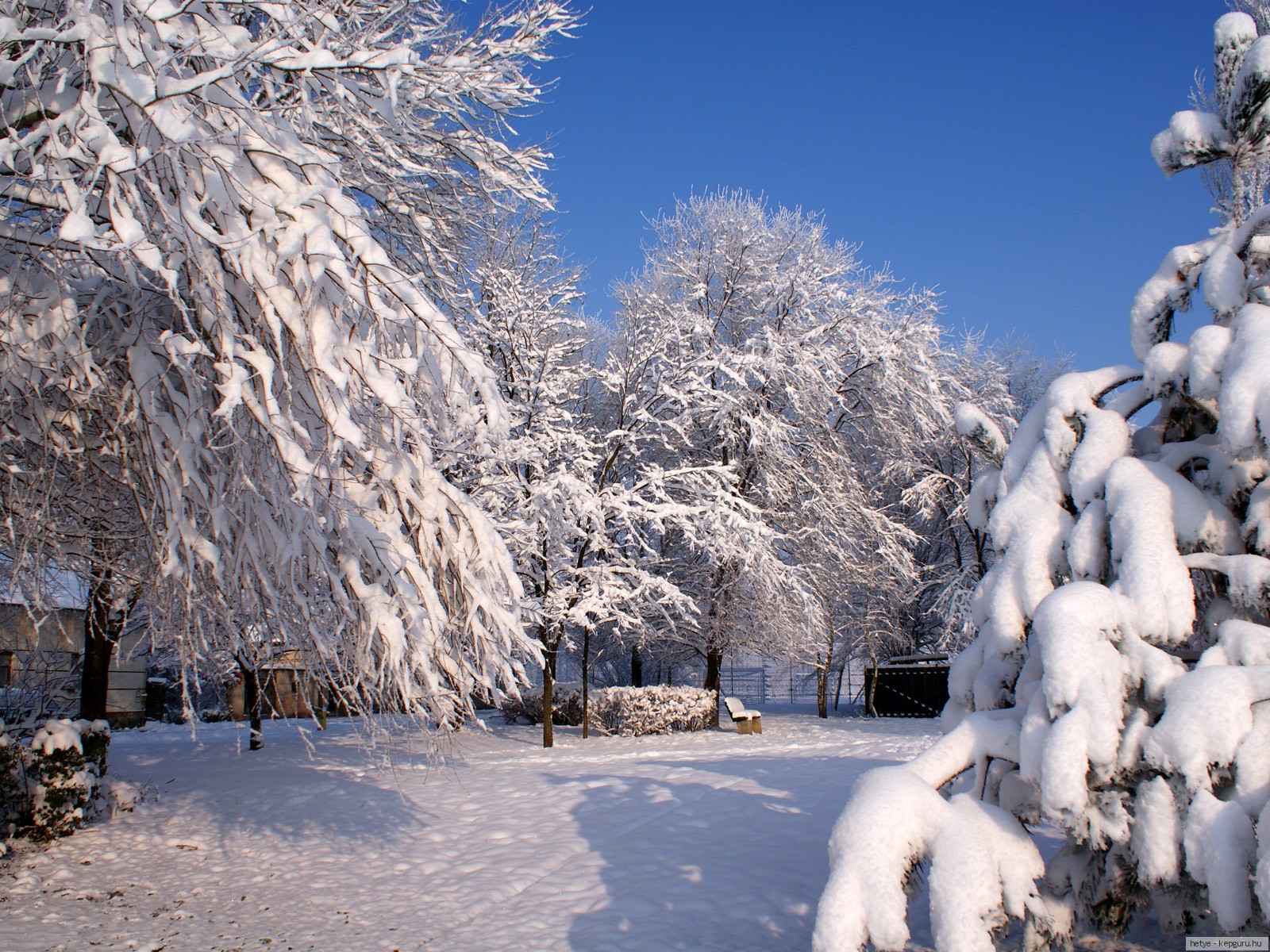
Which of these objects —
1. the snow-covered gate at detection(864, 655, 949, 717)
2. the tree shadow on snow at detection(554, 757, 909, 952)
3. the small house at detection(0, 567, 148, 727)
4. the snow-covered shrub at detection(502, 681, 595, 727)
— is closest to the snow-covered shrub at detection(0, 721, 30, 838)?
the small house at detection(0, 567, 148, 727)

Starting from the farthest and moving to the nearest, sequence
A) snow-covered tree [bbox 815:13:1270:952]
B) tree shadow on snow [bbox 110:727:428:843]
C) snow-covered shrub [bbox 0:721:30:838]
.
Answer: tree shadow on snow [bbox 110:727:428:843], snow-covered shrub [bbox 0:721:30:838], snow-covered tree [bbox 815:13:1270:952]

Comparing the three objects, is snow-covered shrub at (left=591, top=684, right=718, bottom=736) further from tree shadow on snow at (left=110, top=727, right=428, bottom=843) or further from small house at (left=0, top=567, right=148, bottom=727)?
small house at (left=0, top=567, right=148, bottom=727)

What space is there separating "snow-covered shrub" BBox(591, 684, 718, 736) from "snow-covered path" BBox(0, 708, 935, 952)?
3777 mm

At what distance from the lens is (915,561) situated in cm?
2470

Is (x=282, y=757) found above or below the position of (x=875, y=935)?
below

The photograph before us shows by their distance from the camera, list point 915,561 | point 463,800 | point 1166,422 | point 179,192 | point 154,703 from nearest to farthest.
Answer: point 179,192 < point 1166,422 < point 463,800 < point 154,703 < point 915,561

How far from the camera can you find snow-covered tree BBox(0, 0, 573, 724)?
361 cm

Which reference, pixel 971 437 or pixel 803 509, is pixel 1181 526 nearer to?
pixel 971 437

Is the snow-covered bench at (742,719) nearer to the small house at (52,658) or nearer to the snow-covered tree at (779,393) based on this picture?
the snow-covered tree at (779,393)

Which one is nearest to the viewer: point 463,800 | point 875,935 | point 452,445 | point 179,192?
point 875,935

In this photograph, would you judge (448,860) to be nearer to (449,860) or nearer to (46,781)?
(449,860)

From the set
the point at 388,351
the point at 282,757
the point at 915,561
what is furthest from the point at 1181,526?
the point at 915,561

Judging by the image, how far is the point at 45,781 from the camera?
7.12m

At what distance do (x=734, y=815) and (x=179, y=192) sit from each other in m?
6.29
